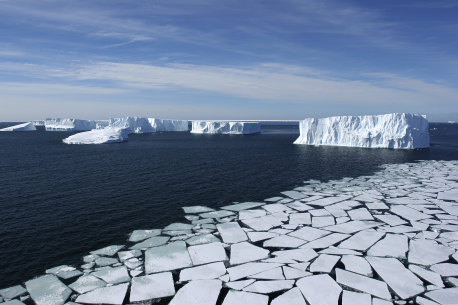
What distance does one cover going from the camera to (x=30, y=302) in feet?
24.0

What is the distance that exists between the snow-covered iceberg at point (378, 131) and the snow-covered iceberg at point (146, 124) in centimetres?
5663

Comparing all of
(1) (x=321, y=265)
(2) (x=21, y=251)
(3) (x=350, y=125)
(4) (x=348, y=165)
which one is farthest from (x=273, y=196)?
(3) (x=350, y=125)

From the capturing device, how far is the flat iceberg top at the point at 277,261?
24.7 ft

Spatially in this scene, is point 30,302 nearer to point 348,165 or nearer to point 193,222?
point 193,222

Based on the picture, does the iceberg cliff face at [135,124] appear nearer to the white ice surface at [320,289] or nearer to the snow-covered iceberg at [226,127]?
the snow-covered iceberg at [226,127]

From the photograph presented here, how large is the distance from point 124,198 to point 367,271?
1258cm

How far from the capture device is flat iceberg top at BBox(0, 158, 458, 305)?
7516 millimetres

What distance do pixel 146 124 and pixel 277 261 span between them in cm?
9058

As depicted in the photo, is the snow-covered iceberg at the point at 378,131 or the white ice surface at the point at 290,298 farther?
the snow-covered iceberg at the point at 378,131

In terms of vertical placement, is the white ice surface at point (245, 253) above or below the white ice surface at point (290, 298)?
above

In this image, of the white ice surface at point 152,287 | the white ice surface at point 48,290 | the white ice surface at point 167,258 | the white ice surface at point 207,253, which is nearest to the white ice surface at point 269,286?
the white ice surface at point 207,253

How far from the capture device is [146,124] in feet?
310

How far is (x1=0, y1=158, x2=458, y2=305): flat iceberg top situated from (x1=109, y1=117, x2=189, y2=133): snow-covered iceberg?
75.3 m

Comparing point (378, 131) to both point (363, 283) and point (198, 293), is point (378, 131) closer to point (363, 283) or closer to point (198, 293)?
point (363, 283)
